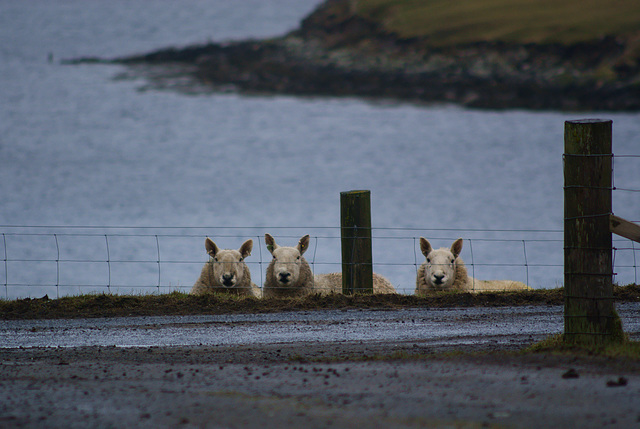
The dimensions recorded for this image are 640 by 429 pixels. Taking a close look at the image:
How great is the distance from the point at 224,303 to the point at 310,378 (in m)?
6.67

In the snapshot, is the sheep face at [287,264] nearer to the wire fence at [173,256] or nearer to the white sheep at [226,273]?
the white sheep at [226,273]

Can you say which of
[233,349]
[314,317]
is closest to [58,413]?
[233,349]

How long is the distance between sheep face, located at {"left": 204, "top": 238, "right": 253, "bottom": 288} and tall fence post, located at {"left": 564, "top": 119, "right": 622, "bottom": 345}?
336 inches

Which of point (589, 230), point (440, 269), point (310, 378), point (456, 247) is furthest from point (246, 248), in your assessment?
point (310, 378)

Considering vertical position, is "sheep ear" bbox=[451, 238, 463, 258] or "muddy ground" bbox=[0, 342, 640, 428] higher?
"sheep ear" bbox=[451, 238, 463, 258]

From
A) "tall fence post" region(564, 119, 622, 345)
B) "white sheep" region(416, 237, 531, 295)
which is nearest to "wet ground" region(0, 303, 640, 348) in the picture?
"tall fence post" region(564, 119, 622, 345)

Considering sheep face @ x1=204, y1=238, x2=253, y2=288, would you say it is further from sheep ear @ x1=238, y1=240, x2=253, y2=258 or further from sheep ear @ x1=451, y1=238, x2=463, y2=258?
sheep ear @ x1=451, y1=238, x2=463, y2=258

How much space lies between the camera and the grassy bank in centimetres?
1371

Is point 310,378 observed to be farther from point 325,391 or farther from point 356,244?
point 356,244

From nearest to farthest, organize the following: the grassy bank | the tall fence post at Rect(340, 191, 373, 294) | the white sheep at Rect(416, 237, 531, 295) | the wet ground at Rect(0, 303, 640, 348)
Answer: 1. the wet ground at Rect(0, 303, 640, 348)
2. the grassy bank
3. the tall fence post at Rect(340, 191, 373, 294)
4. the white sheep at Rect(416, 237, 531, 295)

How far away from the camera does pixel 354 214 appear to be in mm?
15445

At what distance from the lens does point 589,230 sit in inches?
341

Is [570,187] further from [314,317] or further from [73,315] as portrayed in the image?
[73,315]

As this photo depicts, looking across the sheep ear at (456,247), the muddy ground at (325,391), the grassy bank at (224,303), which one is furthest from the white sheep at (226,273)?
the muddy ground at (325,391)
